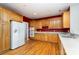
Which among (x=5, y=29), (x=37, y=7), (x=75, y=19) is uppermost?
(x=37, y=7)

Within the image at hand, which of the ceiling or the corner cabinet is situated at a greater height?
the ceiling

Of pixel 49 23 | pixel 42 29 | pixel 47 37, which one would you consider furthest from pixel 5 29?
pixel 42 29

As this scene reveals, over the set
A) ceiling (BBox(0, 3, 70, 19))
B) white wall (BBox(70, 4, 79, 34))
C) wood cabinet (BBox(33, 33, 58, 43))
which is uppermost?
ceiling (BBox(0, 3, 70, 19))

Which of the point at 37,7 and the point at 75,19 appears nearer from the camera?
the point at 75,19

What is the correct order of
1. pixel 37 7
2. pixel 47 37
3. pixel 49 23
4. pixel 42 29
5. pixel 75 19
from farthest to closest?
pixel 42 29, pixel 49 23, pixel 47 37, pixel 37 7, pixel 75 19

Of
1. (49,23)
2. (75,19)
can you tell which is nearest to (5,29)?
(75,19)

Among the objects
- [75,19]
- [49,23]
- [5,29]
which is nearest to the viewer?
[75,19]

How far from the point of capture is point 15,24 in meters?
5.39

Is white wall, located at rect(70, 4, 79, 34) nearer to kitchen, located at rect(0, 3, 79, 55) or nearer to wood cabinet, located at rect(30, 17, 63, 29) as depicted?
kitchen, located at rect(0, 3, 79, 55)

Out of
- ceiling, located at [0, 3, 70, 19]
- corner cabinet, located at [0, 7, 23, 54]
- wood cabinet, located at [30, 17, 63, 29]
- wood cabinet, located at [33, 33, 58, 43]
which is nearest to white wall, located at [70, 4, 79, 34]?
ceiling, located at [0, 3, 70, 19]

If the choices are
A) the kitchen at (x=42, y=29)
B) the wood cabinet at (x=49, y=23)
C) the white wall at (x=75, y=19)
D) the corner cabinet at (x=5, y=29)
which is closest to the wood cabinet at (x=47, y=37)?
the kitchen at (x=42, y=29)

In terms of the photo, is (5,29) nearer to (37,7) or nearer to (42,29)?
(37,7)

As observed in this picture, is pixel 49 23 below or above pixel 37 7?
below
